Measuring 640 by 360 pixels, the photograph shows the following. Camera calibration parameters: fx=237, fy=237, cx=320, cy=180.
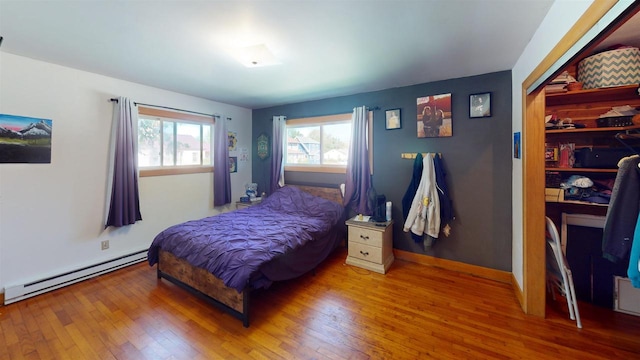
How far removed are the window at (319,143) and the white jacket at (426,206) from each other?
0.86 metres

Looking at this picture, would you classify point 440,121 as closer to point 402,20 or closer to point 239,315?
point 402,20

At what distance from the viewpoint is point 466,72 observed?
2686mm

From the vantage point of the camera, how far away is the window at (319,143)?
12.3 feet

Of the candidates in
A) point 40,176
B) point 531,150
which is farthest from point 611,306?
point 40,176

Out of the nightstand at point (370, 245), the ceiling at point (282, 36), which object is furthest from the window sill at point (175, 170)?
the nightstand at point (370, 245)

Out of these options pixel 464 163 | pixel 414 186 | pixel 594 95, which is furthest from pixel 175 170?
pixel 594 95

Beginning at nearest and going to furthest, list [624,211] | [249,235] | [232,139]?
[624,211] < [249,235] < [232,139]

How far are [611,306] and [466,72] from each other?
8.43ft

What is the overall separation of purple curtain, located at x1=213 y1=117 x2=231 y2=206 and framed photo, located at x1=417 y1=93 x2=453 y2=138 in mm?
3057

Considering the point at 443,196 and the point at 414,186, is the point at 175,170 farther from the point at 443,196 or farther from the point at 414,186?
the point at 443,196

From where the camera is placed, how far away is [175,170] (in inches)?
139

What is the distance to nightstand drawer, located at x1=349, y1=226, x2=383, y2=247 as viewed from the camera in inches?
114

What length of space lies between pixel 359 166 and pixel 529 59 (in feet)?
6.66

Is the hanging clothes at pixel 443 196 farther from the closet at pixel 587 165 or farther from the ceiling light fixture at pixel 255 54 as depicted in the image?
the ceiling light fixture at pixel 255 54
